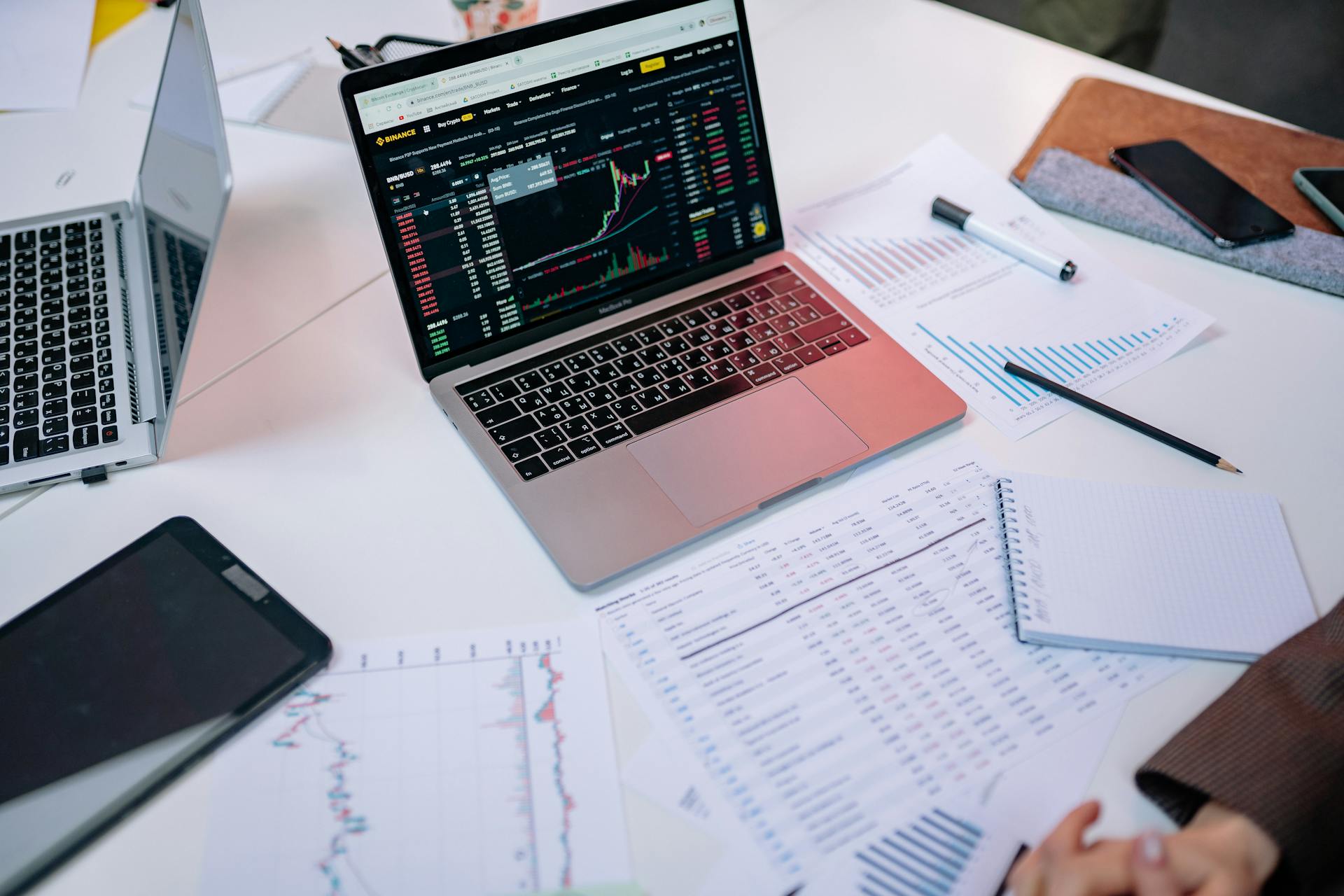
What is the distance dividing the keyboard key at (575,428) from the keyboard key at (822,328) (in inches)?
9.3

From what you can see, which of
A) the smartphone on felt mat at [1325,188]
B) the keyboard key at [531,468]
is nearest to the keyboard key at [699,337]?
the keyboard key at [531,468]

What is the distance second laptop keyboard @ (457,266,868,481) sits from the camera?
87 cm

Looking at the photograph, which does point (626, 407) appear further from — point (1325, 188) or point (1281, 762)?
point (1325, 188)

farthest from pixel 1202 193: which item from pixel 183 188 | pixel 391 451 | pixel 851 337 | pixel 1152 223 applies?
pixel 183 188

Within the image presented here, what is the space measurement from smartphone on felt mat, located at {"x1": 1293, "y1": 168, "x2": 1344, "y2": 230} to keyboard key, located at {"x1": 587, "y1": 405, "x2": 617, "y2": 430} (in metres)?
0.84

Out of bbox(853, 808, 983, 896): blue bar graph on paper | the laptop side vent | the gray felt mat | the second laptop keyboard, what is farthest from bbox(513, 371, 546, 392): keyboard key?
the gray felt mat

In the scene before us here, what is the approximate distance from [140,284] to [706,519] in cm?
61

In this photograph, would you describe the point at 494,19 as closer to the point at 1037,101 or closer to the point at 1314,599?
the point at 1037,101

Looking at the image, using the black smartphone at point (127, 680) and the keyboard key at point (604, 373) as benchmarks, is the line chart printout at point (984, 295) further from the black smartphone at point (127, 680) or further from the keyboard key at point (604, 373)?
the black smartphone at point (127, 680)

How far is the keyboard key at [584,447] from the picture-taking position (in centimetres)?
85

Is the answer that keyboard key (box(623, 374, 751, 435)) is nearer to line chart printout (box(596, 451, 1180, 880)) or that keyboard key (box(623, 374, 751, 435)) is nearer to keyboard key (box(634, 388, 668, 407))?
keyboard key (box(634, 388, 668, 407))

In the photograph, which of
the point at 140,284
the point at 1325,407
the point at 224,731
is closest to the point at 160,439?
the point at 140,284

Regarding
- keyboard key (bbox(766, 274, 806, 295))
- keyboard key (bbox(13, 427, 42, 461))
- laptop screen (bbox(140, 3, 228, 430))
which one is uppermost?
laptop screen (bbox(140, 3, 228, 430))

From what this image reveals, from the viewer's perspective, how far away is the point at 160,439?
2.84ft
